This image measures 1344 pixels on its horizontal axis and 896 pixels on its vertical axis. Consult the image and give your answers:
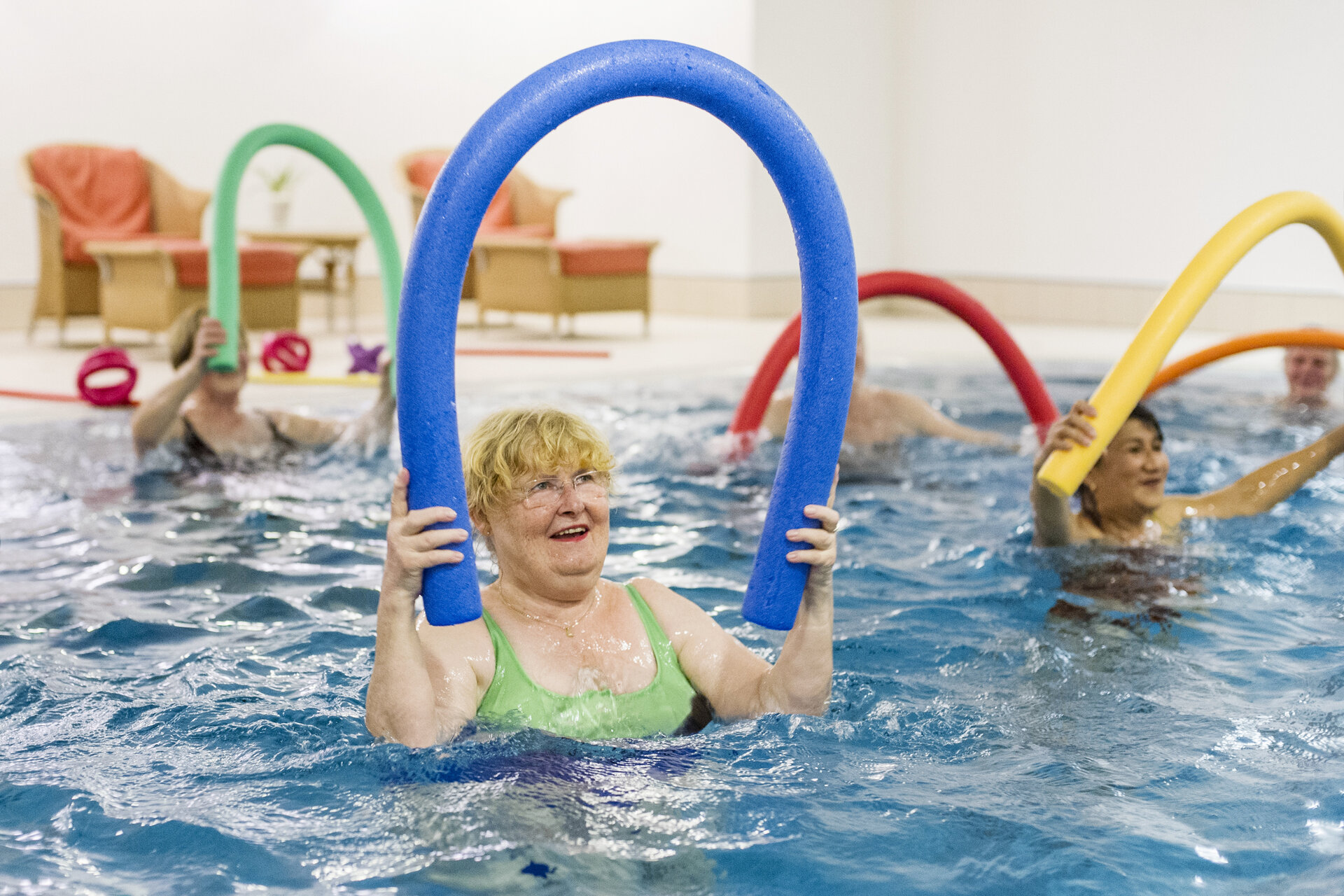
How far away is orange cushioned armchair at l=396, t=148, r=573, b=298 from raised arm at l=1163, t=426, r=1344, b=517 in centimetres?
980

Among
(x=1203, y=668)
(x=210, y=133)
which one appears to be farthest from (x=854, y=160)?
(x=1203, y=668)

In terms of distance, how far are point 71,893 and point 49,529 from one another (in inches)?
125

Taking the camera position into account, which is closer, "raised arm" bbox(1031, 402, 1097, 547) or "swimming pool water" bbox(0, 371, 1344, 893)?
"swimming pool water" bbox(0, 371, 1344, 893)

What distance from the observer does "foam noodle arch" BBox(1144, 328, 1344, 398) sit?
17.6 feet

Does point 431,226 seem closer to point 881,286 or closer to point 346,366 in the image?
point 881,286

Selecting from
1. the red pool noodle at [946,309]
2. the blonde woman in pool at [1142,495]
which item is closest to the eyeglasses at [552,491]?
the blonde woman in pool at [1142,495]

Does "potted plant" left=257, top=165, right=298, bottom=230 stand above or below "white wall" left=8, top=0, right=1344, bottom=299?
below

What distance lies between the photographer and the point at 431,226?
225 centimetres

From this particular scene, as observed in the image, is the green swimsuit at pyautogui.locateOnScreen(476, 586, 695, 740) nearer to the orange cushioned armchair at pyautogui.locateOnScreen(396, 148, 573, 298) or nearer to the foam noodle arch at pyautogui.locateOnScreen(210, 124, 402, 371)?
the foam noodle arch at pyautogui.locateOnScreen(210, 124, 402, 371)

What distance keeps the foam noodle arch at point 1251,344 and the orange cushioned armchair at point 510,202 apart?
8.97m

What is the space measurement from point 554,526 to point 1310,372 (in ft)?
23.1

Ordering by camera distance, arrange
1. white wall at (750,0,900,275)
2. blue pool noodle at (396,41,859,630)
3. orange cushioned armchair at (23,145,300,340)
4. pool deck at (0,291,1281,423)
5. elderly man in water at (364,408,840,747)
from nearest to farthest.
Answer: blue pool noodle at (396,41,859,630) → elderly man in water at (364,408,840,747) → pool deck at (0,291,1281,423) → orange cushioned armchair at (23,145,300,340) → white wall at (750,0,900,275)

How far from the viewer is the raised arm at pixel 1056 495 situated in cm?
374

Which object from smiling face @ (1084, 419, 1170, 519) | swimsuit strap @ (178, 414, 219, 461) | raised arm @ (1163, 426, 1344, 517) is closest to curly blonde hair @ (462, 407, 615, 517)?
smiling face @ (1084, 419, 1170, 519)
